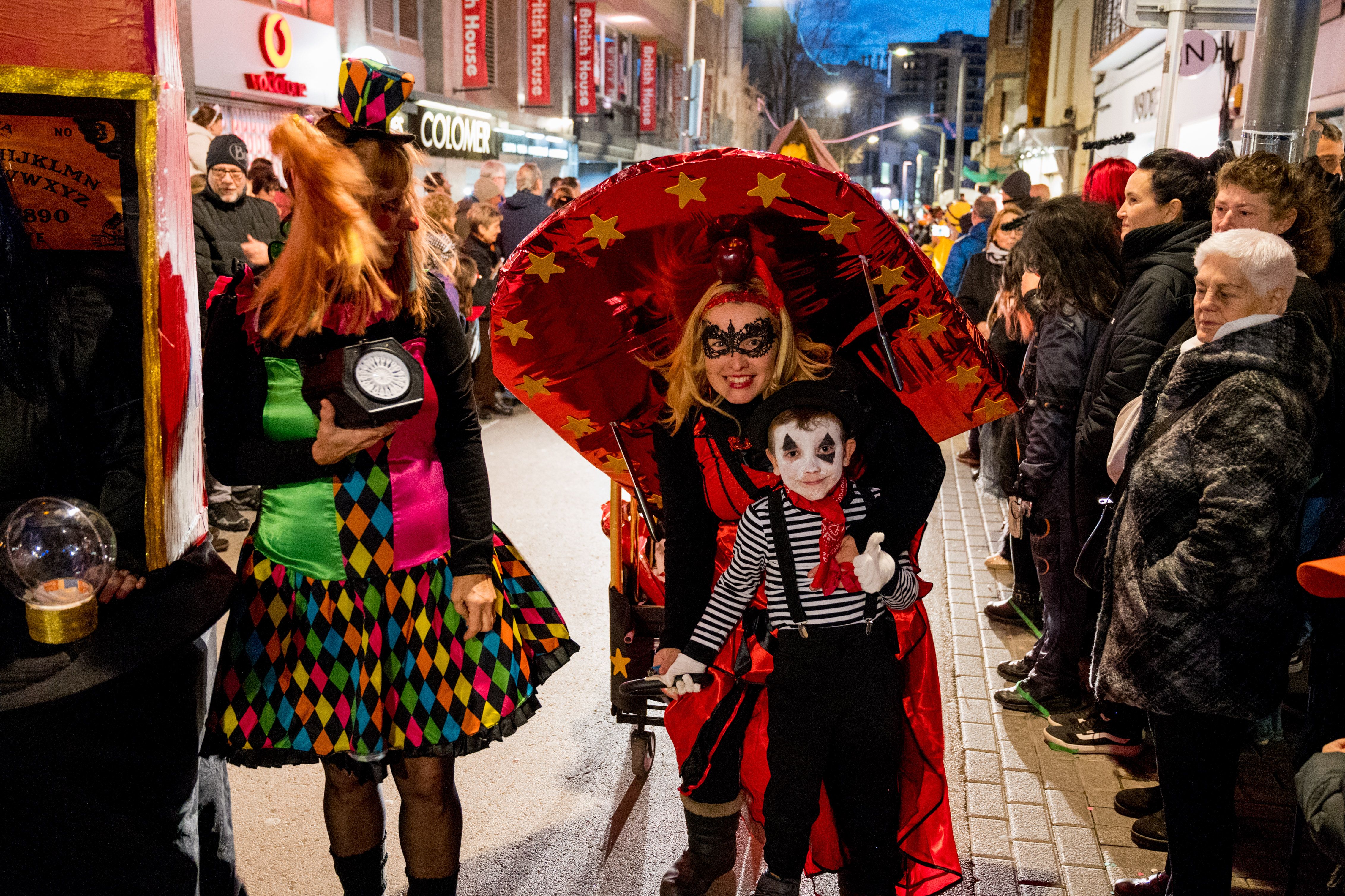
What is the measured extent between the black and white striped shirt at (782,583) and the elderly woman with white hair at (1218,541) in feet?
2.25

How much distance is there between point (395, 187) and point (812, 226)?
1.02 m

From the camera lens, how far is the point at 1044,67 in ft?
107

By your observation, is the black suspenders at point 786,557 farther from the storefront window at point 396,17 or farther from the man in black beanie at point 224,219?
the storefront window at point 396,17

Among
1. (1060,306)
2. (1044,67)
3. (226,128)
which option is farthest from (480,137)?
(1044,67)

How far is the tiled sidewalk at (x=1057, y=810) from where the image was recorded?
3.30 meters

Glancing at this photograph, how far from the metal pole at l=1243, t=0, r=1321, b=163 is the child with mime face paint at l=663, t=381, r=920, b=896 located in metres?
3.15

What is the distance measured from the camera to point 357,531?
247 cm

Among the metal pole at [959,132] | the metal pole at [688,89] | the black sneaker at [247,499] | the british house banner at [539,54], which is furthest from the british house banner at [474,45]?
the metal pole at [959,132]

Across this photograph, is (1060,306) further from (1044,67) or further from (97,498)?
(1044,67)

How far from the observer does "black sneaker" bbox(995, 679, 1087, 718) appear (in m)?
4.42

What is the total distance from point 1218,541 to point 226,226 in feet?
19.2

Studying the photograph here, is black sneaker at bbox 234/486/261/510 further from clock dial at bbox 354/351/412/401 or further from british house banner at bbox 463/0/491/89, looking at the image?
british house banner at bbox 463/0/491/89

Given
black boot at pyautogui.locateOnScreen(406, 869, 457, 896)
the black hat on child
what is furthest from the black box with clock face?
black boot at pyautogui.locateOnScreen(406, 869, 457, 896)

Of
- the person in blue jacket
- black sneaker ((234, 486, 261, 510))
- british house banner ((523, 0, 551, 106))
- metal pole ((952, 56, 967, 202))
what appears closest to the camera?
black sneaker ((234, 486, 261, 510))
